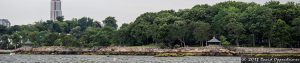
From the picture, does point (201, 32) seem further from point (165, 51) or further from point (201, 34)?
point (165, 51)

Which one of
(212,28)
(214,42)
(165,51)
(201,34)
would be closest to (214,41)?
(214,42)

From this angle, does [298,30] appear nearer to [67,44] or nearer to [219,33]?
[219,33]

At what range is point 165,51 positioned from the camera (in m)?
120

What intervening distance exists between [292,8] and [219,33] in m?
16.5

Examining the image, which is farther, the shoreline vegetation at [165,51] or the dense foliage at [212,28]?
the dense foliage at [212,28]

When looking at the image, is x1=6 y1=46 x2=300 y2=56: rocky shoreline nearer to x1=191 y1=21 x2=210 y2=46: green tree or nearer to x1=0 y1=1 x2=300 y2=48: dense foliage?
x1=0 y1=1 x2=300 y2=48: dense foliage

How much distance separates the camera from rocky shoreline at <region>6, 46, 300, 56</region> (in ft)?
358

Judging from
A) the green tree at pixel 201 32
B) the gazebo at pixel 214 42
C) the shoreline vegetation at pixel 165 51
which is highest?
the green tree at pixel 201 32

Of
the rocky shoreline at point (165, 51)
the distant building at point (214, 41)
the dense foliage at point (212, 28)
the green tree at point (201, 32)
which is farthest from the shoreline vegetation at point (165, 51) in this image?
the green tree at point (201, 32)

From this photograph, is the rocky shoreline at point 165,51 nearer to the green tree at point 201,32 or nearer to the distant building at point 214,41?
the distant building at point 214,41

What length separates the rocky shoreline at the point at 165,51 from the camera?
109 m

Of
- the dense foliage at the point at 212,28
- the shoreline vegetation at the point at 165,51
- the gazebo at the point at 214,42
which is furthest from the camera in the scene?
the gazebo at the point at 214,42

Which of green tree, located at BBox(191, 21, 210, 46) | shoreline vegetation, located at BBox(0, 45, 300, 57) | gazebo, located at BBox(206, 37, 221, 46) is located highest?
green tree, located at BBox(191, 21, 210, 46)

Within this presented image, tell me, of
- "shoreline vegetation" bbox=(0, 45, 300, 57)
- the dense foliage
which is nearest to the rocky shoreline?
"shoreline vegetation" bbox=(0, 45, 300, 57)
